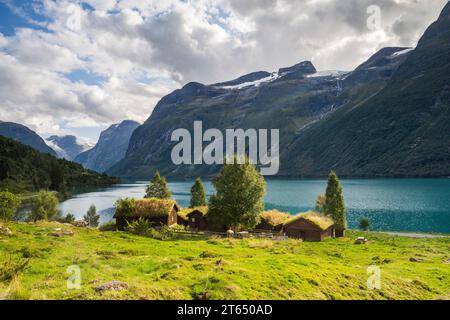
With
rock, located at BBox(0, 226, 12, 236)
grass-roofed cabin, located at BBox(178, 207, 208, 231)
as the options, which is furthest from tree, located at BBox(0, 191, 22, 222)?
grass-roofed cabin, located at BBox(178, 207, 208, 231)

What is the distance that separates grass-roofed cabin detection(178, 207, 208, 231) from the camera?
72.9m

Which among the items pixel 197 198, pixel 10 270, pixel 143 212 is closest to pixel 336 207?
pixel 197 198

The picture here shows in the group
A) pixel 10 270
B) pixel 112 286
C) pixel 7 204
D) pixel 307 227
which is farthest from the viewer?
pixel 307 227

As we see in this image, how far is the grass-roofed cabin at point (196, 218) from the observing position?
7287 cm

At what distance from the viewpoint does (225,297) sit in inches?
703

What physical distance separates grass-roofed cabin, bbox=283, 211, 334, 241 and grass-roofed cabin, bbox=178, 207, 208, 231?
17010 mm

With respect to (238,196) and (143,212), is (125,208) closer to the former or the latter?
(143,212)

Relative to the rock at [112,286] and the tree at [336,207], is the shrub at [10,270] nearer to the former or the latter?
the rock at [112,286]

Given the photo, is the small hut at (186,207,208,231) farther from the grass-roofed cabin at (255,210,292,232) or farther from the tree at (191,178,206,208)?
the tree at (191,178,206,208)

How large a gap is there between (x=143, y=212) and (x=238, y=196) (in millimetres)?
18662

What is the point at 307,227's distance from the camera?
65000 mm
